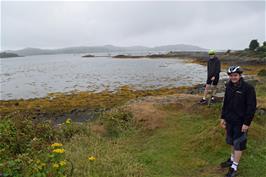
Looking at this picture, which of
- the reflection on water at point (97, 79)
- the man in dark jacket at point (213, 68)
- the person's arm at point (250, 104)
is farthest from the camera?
the reflection on water at point (97, 79)

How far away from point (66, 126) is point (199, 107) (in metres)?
4.94

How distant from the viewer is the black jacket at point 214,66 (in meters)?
10.4

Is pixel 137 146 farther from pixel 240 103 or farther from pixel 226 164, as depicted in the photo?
pixel 240 103

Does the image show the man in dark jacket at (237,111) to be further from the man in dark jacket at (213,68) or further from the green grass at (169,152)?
the man in dark jacket at (213,68)

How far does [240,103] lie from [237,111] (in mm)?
193

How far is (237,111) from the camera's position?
5.80m

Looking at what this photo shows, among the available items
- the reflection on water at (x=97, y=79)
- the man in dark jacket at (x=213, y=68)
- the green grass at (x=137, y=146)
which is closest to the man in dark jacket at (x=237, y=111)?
the green grass at (x=137, y=146)

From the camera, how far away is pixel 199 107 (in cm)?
1095

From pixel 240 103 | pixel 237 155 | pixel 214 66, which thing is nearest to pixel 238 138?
pixel 237 155

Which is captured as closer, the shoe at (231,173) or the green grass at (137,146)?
the shoe at (231,173)

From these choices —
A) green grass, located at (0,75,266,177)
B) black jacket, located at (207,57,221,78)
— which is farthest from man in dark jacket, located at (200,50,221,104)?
green grass, located at (0,75,266,177)

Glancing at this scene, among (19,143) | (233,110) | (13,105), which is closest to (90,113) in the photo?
(13,105)

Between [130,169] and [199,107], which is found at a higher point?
[199,107]

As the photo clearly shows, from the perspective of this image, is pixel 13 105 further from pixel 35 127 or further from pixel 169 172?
pixel 169 172
